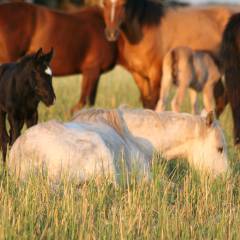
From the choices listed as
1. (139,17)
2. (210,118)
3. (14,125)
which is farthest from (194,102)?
(210,118)

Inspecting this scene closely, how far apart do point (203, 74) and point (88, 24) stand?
7.81ft

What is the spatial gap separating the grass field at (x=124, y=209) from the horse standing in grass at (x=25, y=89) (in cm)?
119

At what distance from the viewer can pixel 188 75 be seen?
11.8 m

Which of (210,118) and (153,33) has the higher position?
(210,118)

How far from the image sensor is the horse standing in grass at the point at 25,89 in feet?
22.9

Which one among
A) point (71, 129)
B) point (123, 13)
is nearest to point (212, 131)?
point (71, 129)

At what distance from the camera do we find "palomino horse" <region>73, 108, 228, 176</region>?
20.8 ft

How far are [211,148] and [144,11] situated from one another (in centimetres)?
655

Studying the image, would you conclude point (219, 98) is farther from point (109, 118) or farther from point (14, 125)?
point (109, 118)

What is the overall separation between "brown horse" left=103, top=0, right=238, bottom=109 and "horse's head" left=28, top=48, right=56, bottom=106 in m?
5.14

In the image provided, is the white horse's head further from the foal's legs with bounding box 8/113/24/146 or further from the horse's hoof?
the horse's hoof

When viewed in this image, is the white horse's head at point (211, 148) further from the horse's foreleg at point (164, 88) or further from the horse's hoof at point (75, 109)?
the horse's hoof at point (75, 109)

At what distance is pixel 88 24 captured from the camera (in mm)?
13367

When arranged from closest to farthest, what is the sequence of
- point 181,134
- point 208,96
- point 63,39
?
point 181,134 → point 208,96 → point 63,39
